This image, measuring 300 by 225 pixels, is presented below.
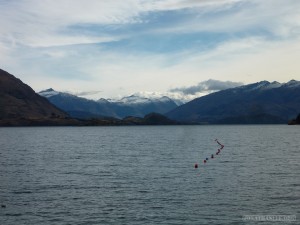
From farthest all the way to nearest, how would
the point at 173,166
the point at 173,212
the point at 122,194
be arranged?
the point at 173,166 → the point at 122,194 → the point at 173,212

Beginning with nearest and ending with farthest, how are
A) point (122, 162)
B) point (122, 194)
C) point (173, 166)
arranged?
point (122, 194), point (173, 166), point (122, 162)

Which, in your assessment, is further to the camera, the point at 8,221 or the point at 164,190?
the point at 164,190

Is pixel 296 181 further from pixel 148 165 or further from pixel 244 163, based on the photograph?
pixel 148 165

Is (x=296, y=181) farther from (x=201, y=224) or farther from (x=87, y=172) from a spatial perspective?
(x=87, y=172)

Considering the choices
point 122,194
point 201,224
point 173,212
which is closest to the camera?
point 201,224

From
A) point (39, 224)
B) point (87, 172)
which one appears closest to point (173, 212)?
point (39, 224)

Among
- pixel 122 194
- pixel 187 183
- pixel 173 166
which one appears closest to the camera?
pixel 122 194

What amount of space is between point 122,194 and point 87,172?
91.8ft

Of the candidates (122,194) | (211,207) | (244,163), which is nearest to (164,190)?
(122,194)

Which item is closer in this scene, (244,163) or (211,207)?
(211,207)

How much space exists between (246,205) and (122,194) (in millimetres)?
20369

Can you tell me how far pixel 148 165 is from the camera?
102 meters

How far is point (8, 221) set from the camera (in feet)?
161

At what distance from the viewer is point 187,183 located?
241 feet
